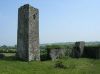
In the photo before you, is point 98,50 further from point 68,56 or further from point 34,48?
point 34,48

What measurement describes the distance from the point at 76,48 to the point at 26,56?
26.3ft

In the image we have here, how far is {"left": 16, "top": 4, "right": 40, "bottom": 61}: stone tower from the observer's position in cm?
1791

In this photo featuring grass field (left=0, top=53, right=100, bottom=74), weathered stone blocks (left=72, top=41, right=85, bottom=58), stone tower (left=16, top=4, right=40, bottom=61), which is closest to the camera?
grass field (left=0, top=53, right=100, bottom=74)

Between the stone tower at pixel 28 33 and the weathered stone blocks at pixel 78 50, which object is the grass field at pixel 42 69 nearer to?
the stone tower at pixel 28 33

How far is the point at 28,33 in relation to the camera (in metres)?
17.9

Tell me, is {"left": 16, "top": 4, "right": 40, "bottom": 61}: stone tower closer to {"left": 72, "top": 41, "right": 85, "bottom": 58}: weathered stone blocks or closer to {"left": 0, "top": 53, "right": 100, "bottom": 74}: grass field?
{"left": 0, "top": 53, "right": 100, "bottom": 74}: grass field

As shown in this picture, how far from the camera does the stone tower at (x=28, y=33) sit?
17.9 meters

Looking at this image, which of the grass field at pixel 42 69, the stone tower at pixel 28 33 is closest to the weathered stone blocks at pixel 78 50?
the stone tower at pixel 28 33

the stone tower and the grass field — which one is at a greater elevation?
the stone tower

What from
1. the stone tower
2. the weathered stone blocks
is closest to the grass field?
the stone tower

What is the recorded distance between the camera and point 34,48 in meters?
18.4

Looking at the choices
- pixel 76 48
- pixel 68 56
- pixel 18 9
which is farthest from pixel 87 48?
pixel 18 9

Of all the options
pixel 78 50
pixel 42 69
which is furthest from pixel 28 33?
pixel 78 50

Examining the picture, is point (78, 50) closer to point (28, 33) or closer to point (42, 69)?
point (28, 33)
